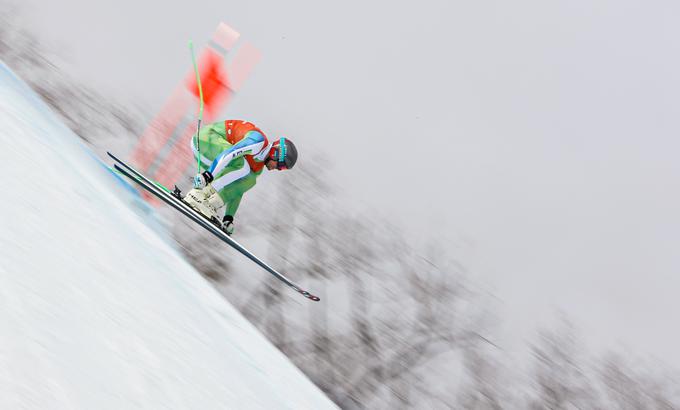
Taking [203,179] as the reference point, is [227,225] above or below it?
below

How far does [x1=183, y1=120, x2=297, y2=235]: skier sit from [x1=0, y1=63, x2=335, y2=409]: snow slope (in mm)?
3001

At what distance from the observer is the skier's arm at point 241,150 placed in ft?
24.0

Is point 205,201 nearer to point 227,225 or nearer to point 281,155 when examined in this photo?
point 227,225

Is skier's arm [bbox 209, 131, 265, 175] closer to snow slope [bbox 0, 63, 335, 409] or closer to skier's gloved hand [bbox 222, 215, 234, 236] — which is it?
skier's gloved hand [bbox 222, 215, 234, 236]

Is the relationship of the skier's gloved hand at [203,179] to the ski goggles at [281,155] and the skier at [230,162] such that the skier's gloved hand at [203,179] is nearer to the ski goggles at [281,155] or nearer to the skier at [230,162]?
the skier at [230,162]

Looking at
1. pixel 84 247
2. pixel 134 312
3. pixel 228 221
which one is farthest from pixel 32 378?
pixel 228 221

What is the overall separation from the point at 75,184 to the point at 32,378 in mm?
1955

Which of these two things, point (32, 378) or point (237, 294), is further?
point (237, 294)

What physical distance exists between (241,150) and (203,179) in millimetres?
432

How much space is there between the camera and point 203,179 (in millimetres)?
7387

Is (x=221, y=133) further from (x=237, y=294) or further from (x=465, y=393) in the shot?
(x=465, y=393)

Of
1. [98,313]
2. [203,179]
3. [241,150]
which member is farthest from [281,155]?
[98,313]

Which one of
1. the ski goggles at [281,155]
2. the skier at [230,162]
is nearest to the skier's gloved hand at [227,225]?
the skier at [230,162]

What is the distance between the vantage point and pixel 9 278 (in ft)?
6.82
